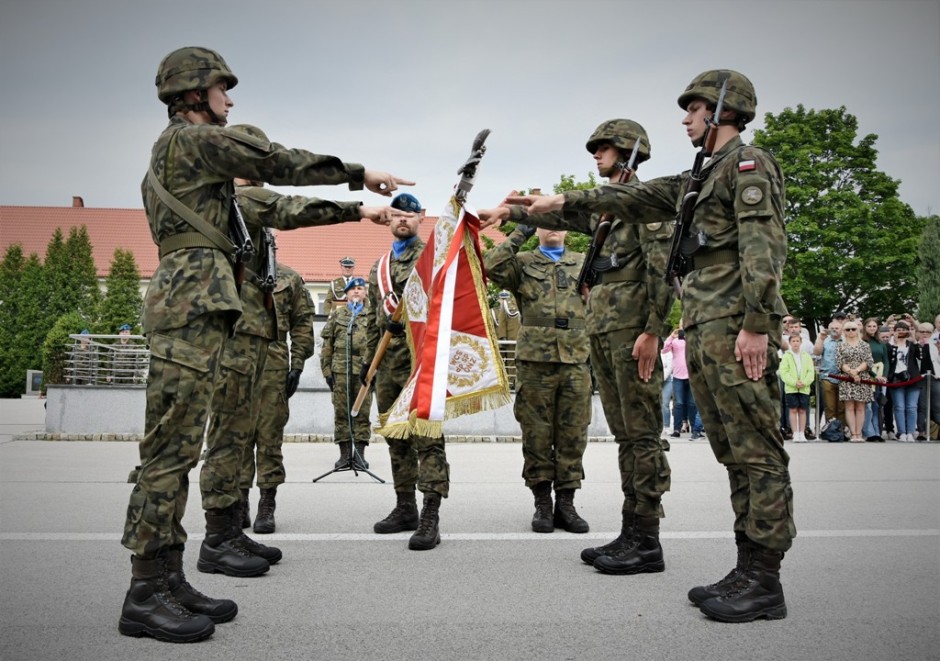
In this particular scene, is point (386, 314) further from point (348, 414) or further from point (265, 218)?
point (348, 414)

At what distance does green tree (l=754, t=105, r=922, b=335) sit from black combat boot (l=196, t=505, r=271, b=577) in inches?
1463

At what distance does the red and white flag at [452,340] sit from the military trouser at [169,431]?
161 cm

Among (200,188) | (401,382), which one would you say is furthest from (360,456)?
(200,188)

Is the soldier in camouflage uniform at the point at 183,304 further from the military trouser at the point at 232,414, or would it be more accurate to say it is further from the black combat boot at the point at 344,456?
the black combat boot at the point at 344,456

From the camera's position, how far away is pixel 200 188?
411 cm

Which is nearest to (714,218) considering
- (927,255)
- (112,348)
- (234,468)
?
(234,468)

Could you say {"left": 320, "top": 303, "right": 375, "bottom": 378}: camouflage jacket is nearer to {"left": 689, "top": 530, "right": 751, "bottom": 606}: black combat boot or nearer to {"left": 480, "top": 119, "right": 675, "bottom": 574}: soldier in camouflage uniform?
{"left": 480, "top": 119, "right": 675, "bottom": 574}: soldier in camouflage uniform

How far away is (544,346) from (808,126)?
130ft

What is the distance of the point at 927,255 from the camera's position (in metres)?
39.1

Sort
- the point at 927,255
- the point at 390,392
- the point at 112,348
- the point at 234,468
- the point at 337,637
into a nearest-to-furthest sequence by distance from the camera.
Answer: the point at 337,637
the point at 234,468
the point at 390,392
the point at 112,348
the point at 927,255

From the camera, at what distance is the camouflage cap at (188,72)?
165 inches

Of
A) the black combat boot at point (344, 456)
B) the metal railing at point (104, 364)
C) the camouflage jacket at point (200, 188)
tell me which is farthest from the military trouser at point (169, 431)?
the metal railing at point (104, 364)

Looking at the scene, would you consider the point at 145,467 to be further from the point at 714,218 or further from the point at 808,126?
the point at 808,126

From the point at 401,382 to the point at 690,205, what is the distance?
9.39 feet
